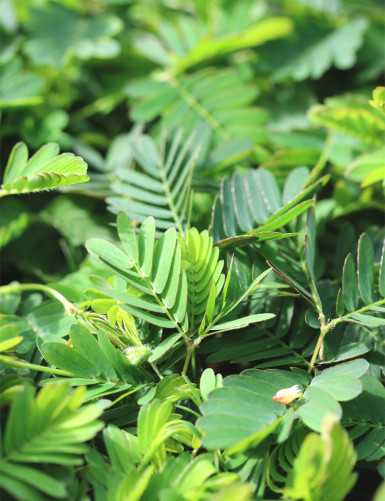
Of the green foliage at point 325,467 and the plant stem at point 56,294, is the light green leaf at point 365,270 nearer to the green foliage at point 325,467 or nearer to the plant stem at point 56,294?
the green foliage at point 325,467

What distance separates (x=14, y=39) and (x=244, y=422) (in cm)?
135

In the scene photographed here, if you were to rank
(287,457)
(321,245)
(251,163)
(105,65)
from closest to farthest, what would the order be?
(287,457) < (321,245) < (251,163) < (105,65)

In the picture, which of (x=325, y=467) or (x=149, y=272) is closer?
(x=325, y=467)

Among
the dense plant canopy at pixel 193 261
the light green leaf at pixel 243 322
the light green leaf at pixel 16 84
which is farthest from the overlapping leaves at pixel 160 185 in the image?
the light green leaf at pixel 16 84

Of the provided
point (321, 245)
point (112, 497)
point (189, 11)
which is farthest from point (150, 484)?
point (189, 11)

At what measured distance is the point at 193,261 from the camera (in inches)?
30.9

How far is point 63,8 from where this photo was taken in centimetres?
158

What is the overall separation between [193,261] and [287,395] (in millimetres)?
249

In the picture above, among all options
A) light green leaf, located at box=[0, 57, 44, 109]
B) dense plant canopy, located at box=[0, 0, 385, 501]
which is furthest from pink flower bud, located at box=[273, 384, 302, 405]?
light green leaf, located at box=[0, 57, 44, 109]

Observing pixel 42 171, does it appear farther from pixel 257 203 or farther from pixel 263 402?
pixel 263 402

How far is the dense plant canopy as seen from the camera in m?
0.62

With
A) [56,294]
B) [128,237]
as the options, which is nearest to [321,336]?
[128,237]

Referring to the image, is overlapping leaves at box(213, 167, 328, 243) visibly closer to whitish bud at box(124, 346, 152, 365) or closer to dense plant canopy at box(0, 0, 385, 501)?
dense plant canopy at box(0, 0, 385, 501)

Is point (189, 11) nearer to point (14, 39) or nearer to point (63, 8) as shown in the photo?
point (63, 8)
